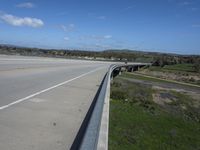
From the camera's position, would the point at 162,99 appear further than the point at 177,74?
No

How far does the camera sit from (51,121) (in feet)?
22.5

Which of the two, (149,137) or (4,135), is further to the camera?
(149,137)

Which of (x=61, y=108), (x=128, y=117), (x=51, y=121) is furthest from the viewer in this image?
(x=128, y=117)

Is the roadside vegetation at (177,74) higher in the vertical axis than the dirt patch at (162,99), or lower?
lower

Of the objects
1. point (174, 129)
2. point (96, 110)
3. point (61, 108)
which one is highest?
point (96, 110)

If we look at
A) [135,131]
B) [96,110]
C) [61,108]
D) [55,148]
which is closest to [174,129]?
[135,131]

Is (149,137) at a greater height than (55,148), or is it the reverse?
(55,148)

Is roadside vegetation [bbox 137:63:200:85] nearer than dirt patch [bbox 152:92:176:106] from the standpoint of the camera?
No

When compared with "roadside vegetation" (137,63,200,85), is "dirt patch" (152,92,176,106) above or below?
above

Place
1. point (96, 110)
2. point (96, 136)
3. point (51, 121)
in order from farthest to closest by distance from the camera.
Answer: point (51, 121), point (96, 110), point (96, 136)

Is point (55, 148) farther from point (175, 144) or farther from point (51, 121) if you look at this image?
point (175, 144)

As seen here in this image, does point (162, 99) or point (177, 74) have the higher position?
point (162, 99)

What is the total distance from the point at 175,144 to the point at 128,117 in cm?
291

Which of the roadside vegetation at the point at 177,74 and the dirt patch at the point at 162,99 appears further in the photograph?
the roadside vegetation at the point at 177,74
